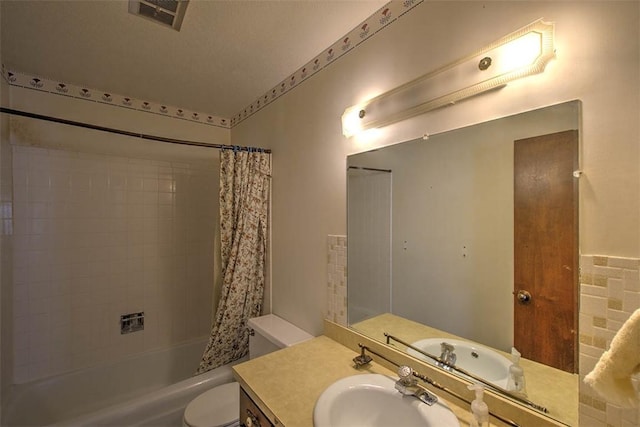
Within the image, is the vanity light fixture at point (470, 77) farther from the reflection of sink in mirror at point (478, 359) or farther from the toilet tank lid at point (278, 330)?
the toilet tank lid at point (278, 330)

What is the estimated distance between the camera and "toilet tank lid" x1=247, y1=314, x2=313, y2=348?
154cm

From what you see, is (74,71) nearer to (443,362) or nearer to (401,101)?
(401,101)

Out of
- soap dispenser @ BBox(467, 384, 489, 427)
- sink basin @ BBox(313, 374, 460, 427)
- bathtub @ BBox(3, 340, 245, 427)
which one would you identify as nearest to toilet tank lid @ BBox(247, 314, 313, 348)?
bathtub @ BBox(3, 340, 245, 427)

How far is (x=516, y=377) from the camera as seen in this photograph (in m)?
0.81

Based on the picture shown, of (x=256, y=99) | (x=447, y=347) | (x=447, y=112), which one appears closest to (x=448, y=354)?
(x=447, y=347)

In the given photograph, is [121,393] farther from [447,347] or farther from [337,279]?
[447,347]

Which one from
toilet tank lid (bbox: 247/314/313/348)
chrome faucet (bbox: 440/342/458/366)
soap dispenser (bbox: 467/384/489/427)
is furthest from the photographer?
toilet tank lid (bbox: 247/314/313/348)

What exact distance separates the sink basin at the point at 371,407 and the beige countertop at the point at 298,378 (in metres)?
0.05

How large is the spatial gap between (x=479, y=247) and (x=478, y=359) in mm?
377

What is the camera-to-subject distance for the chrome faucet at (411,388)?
86cm

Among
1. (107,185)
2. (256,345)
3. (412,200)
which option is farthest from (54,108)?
(412,200)

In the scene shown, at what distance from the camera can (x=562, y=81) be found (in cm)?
72

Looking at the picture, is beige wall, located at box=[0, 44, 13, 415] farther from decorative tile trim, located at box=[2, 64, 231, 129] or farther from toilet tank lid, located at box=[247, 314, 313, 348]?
toilet tank lid, located at box=[247, 314, 313, 348]

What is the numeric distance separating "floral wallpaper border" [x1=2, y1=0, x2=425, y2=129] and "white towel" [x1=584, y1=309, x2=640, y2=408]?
1.19m
